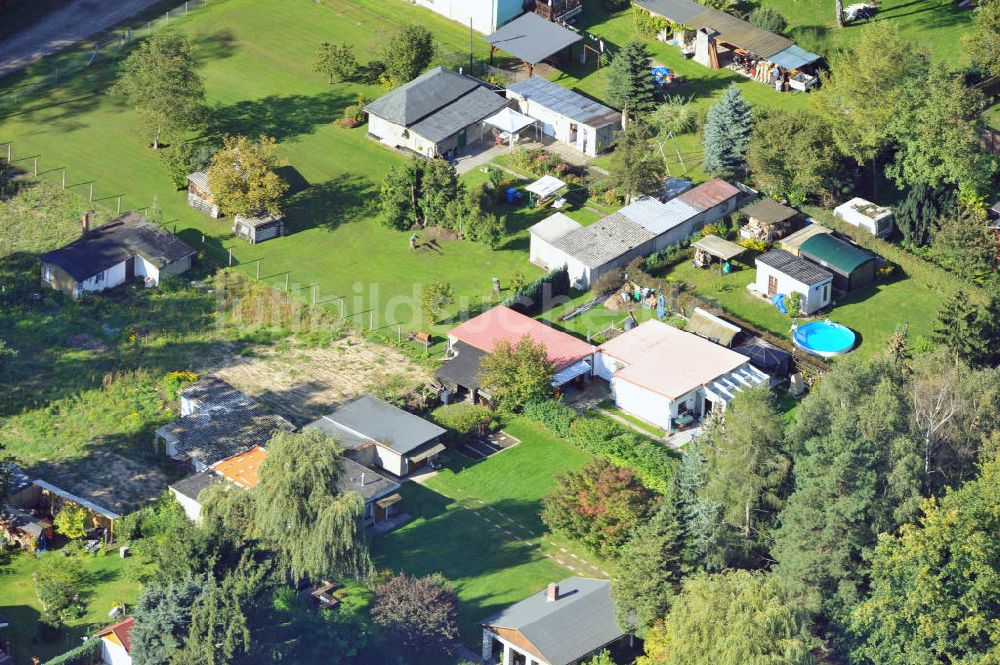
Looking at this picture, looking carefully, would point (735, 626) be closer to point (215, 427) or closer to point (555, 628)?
point (555, 628)

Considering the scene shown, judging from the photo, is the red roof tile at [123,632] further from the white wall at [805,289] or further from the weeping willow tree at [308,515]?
the white wall at [805,289]

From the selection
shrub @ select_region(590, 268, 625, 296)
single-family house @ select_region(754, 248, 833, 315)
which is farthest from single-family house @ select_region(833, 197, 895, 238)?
shrub @ select_region(590, 268, 625, 296)

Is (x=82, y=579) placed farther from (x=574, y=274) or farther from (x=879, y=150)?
(x=879, y=150)

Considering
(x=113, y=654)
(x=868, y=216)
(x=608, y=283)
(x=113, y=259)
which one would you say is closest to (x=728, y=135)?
(x=868, y=216)

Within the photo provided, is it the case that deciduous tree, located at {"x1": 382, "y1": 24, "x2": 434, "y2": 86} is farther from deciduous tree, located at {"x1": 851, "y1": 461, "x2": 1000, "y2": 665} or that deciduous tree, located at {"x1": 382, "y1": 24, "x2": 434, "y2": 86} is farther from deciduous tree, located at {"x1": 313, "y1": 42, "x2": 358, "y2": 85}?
deciduous tree, located at {"x1": 851, "y1": 461, "x2": 1000, "y2": 665}

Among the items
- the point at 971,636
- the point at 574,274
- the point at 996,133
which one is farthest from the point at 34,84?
the point at 971,636
